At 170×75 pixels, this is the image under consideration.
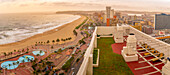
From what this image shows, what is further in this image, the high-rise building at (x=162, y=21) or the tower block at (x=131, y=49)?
the high-rise building at (x=162, y=21)

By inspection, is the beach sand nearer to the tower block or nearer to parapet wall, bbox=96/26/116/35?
parapet wall, bbox=96/26/116/35

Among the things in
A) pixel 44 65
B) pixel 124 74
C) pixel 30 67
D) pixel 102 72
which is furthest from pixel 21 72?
pixel 124 74

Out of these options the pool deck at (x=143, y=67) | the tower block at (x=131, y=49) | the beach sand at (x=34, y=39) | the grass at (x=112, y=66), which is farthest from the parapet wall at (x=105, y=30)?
the beach sand at (x=34, y=39)

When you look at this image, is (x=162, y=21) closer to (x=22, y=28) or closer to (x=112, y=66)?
(x=112, y=66)

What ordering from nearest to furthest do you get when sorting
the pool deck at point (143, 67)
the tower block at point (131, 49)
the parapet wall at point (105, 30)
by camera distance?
1. the pool deck at point (143, 67)
2. the tower block at point (131, 49)
3. the parapet wall at point (105, 30)

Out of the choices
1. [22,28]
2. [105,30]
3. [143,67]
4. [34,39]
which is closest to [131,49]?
[143,67]

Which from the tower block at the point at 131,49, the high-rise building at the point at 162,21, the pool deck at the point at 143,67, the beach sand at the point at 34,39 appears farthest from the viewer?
the high-rise building at the point at 162,21

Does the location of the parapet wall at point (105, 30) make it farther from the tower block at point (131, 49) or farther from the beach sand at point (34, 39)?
the beach sand at point (34, 39)

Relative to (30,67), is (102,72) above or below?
above

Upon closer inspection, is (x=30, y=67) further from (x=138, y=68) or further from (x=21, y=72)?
(x=138, y=68)

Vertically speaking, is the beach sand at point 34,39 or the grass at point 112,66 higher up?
the grass at point 112,66

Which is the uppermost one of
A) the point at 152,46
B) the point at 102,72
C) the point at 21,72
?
the point at 152,46
